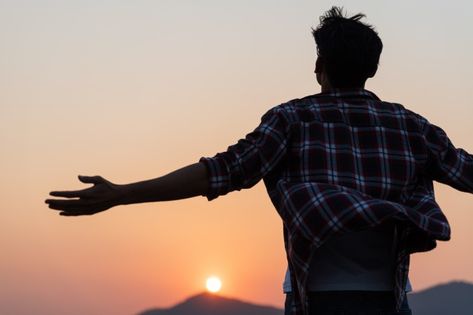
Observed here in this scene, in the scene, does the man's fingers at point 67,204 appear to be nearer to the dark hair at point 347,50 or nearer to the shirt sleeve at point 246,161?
the shirt sleeve at point 246,161

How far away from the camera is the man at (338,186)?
4.18m

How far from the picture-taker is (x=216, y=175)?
4.34 meters

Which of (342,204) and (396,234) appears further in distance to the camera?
(396,234)

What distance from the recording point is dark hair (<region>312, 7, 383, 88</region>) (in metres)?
4.57

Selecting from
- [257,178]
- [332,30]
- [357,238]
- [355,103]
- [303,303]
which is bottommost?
[303,303]

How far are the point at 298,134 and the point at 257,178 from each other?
A: 0.95 feet

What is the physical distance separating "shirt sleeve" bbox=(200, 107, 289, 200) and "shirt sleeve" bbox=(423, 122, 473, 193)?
819 mm

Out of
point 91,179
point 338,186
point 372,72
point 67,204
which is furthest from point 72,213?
point 372,72

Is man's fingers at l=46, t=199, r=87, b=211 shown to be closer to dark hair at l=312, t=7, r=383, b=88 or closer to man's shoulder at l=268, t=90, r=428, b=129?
man's shoulder at l=268, t=90, r=428, b=129

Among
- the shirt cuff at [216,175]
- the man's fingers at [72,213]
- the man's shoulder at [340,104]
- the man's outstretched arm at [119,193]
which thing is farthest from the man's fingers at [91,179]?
the man's shoulder at [340,104]

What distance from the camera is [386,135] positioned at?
4.52 metres

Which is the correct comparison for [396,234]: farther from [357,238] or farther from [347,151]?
[347,151]

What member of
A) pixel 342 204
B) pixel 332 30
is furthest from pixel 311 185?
pixel 332 30

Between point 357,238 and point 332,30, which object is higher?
point 332,30
